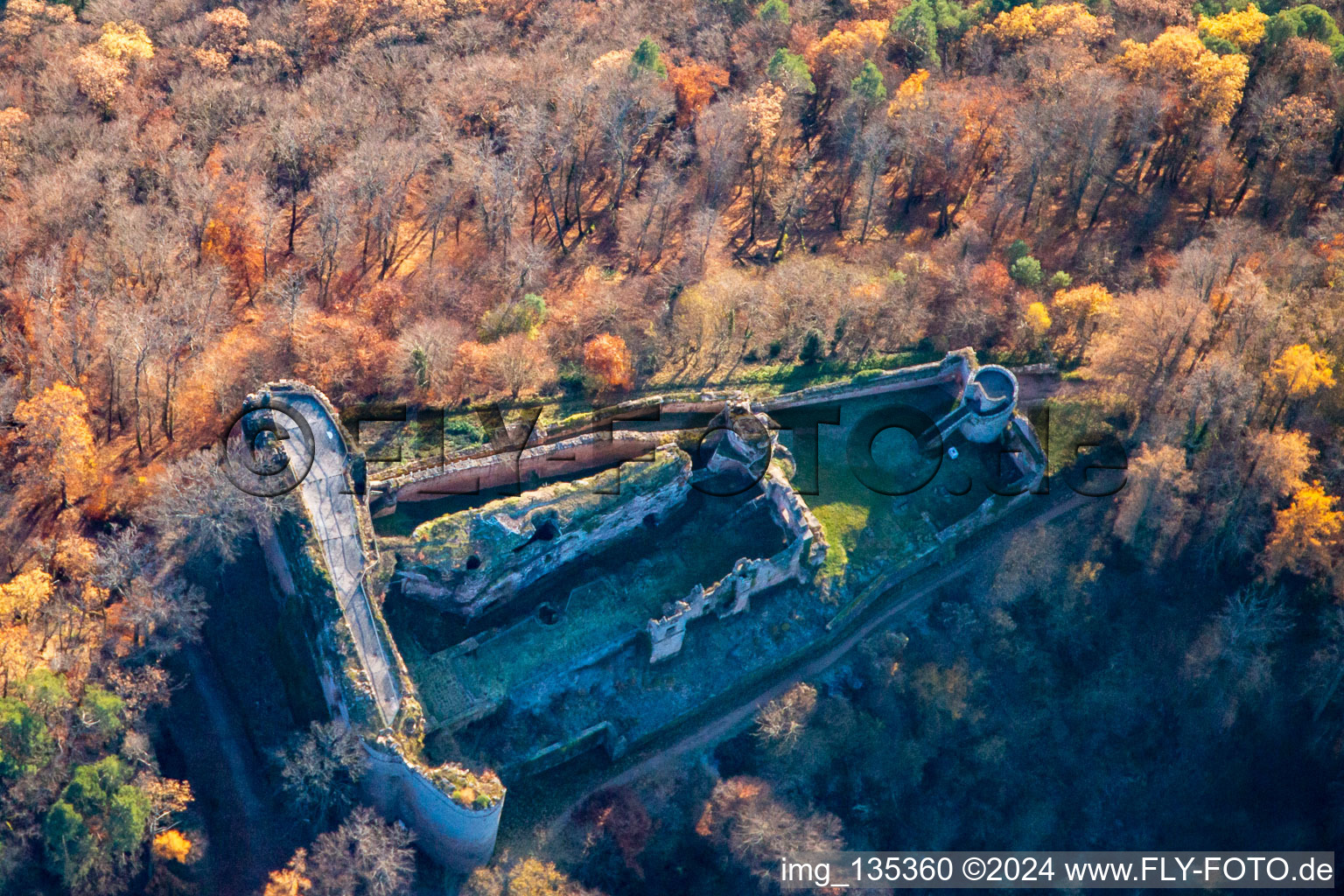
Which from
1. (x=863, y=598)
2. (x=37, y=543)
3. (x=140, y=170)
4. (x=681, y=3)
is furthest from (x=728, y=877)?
(x=681, y=3)

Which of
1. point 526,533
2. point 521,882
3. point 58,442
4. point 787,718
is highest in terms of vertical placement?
point 58,442

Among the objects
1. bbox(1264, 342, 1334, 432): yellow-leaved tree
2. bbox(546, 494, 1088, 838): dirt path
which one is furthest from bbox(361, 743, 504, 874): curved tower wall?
bbox(1264, 342, 1334, 432): yellow-leaved tree

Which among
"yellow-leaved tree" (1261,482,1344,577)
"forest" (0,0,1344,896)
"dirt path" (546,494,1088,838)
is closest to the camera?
"forest" (0,0,1344,896)

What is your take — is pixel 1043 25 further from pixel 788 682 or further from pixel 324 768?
pixel 324 768

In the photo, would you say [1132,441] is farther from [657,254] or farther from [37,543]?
[37,543]

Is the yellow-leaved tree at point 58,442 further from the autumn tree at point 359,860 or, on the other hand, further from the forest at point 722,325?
the autumn tree at point 359,860

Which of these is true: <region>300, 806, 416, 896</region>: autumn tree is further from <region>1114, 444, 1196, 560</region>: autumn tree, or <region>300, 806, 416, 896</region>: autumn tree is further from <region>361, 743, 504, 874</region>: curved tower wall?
<region>1114, 444, 1196, 560</region>: autumn tree

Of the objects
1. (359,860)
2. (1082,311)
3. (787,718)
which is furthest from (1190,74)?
(359,860)

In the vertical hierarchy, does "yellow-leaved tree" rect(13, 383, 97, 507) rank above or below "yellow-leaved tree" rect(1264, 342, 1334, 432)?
above
